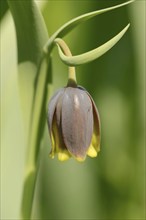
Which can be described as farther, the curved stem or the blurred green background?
the blurred green background

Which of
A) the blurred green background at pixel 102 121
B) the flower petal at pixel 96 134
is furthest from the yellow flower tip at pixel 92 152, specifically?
the blurred green background at pixel 102 121

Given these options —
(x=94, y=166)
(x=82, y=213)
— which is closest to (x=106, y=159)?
(x=94, y=166)

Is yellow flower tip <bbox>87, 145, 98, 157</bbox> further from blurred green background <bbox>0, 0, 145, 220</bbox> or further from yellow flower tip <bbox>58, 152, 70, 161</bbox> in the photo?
blurred green background <bbox>0, 0, 145, 220</bbox>

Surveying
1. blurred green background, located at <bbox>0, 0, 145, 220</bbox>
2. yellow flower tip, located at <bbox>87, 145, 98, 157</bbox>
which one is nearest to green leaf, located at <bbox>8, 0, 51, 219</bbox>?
yellow flower tip, located at <bbox>87, 145, 98, 157</bbox>

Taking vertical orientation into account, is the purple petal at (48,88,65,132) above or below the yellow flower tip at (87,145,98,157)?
above

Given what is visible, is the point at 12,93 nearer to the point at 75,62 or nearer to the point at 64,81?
the point at 64,81

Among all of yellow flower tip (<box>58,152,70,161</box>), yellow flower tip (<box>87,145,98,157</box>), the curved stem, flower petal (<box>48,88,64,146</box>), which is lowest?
yellow flower tip (<box>58,152,70,161</box>)

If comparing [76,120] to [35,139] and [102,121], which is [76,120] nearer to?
[35,139]

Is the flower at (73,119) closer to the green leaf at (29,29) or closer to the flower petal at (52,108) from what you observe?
the flower petal at (52,108)
